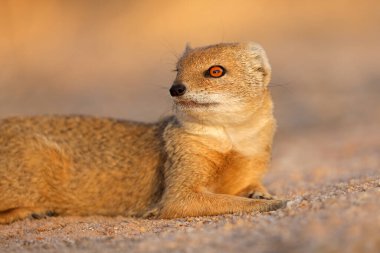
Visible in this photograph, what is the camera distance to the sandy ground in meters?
4.10

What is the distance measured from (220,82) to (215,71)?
0.44 feet

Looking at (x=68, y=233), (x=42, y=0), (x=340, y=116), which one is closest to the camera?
(x=68, y=233)

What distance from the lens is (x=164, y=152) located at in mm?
7129

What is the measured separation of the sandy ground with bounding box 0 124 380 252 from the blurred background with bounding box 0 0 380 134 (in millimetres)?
6677

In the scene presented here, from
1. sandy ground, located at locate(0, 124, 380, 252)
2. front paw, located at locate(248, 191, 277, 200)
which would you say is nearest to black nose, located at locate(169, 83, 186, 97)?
sandy ground, located at locate(0, 124, 380, 252)

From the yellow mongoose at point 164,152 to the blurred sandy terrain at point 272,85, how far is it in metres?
0.35

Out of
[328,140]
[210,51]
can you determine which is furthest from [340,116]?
[210,51]

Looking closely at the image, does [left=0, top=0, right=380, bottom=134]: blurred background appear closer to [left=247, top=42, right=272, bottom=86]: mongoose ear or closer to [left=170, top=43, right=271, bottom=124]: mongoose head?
[left=247, top=42, right=272, bottom=86]: mongoose ear

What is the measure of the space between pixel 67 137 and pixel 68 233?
1.80 m

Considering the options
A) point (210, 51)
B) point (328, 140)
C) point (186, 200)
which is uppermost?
point (210, 51)

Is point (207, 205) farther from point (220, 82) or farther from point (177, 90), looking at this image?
point (220, 82)

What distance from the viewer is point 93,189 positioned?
721cm

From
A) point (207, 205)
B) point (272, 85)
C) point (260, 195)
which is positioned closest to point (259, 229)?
point (207, 205)

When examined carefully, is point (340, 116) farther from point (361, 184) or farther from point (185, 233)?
point (185, 233)
